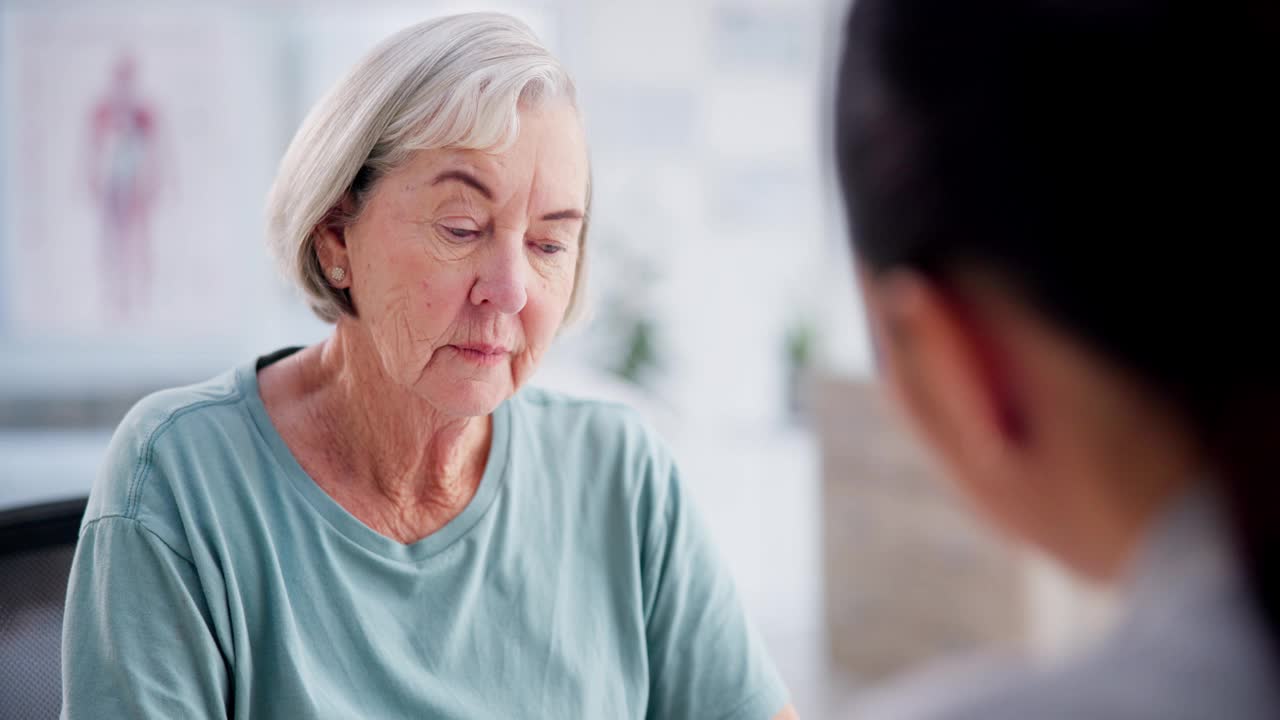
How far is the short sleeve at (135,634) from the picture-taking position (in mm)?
909

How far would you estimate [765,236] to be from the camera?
493 cm

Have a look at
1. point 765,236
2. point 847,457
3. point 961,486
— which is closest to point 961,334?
point 961,486

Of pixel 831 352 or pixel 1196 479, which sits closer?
pixel 1196 479

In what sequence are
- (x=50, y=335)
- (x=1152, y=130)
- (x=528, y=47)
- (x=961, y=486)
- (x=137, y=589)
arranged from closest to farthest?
(x=1152, y=130), (x=961, y=486), (x=137, y=589), (x=528, y=47), (x=50, y=335)

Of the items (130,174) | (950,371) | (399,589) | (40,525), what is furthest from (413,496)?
(130,174)

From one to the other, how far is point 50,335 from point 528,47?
3.42 m

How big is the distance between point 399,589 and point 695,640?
1.04ft

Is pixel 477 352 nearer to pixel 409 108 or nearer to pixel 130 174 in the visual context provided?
pixel 409 108

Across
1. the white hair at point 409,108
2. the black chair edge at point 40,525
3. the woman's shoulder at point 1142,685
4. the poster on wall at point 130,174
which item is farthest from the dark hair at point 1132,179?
the poster on wall at point 130,174

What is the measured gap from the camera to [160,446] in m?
1.02

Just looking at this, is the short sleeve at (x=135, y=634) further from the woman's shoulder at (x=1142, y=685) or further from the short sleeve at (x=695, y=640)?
the woman's shoulder at (x=1142, y=685)

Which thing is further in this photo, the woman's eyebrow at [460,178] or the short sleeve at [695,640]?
the short sleeve at [695,640]

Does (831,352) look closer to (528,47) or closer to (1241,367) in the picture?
(528,47)

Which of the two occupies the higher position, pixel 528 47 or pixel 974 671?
pixel 528 47
